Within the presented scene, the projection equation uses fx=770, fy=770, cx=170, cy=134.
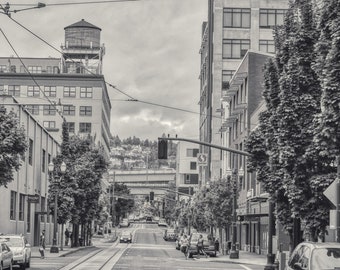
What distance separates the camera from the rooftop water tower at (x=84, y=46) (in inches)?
5231

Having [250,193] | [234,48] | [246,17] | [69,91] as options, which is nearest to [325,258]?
[250,193]

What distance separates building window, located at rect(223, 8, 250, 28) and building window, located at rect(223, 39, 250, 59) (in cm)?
202

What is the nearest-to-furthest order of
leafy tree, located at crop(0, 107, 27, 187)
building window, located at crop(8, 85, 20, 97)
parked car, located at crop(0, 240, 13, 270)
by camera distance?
parked car, located at crop(0, 240, 13, 270) → leafy tree, located at crop(0, 107, 27, 187) → building window, located at crop(8, 85, 20, 97)

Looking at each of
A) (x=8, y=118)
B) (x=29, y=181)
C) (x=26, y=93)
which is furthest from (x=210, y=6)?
(x=8, y=118)

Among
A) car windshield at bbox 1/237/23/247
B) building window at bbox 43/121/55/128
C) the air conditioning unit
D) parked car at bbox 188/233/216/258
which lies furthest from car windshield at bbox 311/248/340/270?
building window at bbox 43/121/55/128

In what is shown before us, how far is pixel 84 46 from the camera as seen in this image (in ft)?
442

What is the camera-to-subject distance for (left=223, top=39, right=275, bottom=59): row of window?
318 ft

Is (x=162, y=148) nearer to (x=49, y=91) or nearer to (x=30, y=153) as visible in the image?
(x=30, y=153)

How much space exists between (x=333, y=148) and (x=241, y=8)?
263 ft

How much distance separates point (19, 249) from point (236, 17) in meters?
68.3

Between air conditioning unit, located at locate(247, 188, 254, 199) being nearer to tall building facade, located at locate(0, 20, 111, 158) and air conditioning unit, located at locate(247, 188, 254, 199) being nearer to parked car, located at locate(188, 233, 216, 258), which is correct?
parked car, located at locate(188, 233, 216, 258)

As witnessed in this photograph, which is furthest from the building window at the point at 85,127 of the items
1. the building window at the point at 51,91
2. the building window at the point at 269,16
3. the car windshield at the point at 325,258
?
the car windshield at the point at 325,258

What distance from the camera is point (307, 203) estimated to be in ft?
89.1

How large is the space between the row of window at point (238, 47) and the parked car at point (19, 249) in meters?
65.4
